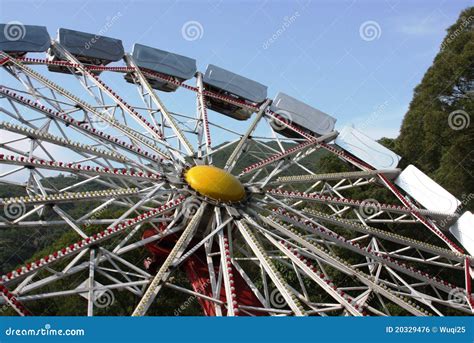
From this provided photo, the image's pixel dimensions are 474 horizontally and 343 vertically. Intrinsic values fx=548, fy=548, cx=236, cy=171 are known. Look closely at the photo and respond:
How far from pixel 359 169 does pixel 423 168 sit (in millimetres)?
16521

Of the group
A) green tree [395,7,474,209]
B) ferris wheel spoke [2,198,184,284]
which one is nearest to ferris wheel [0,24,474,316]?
ferris wheel spoke [2,198,184,284]

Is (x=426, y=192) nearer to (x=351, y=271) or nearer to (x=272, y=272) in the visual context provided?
(x=351, y=271)

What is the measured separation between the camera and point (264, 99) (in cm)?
2298

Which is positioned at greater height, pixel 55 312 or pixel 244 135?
pixel 244 135

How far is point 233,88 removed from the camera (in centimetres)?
2277

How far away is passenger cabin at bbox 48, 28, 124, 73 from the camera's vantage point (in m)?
20.4

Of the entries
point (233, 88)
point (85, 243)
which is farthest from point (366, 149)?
point (85, 243)

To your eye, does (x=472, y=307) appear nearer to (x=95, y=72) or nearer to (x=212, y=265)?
(x=212, y=265)

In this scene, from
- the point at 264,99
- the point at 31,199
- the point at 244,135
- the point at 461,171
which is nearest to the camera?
the point at 31,199

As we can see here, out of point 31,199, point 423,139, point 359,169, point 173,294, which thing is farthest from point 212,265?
point 423,139
